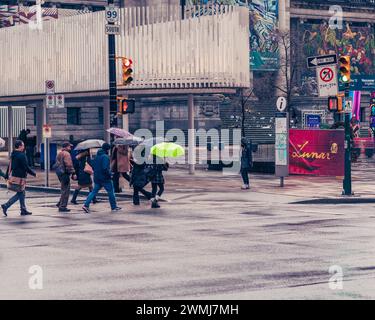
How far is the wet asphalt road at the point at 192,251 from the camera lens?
493 inches

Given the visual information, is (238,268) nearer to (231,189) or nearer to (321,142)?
(231,189)

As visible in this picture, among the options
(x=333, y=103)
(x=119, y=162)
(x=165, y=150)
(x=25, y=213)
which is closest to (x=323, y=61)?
(x=333, y=103)

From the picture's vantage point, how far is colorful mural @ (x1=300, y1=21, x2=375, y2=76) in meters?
→ 91.6

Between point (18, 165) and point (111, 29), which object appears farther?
point (111, 29)

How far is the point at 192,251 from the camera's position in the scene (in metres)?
16.6

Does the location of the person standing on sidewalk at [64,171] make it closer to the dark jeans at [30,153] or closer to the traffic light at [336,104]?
the traffic light at [336,104]

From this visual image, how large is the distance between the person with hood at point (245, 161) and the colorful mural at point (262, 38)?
174ft

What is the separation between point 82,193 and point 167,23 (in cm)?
1141

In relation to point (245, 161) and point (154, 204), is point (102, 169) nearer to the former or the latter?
point (154, 204)

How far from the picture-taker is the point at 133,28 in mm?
40906

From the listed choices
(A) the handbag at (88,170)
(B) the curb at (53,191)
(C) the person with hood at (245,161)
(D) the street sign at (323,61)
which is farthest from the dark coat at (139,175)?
(D) the street sign at (323,61)

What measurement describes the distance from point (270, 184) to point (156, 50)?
8.93 metres

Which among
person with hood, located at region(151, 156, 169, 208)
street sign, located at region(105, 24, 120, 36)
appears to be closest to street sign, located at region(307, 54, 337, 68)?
street sign, located at region(105, 24, 120, 36)
